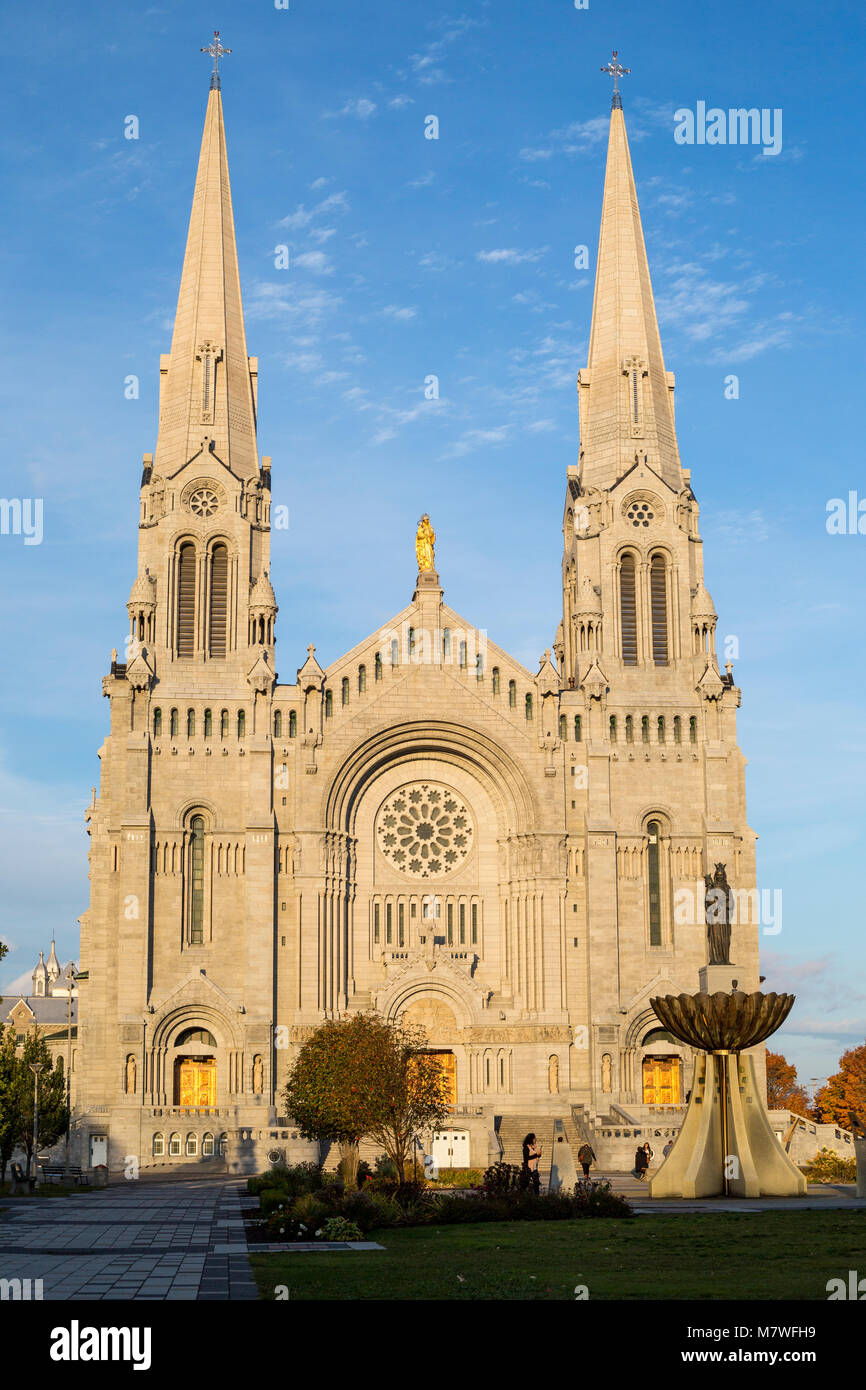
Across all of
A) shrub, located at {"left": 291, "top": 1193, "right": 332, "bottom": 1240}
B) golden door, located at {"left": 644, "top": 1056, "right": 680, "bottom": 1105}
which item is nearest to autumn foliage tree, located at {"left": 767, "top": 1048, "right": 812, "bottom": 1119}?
golden door, located at {"left": 644, "top": 1056, "right": 680, "bottom": 1105}

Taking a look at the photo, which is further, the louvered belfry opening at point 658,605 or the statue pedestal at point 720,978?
the louvered belfry opening at point 658,605

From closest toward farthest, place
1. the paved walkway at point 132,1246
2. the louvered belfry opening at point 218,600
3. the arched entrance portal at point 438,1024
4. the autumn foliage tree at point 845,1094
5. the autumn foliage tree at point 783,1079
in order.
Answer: the paved walkway at point 132,1246 → the arched entrance portal at point 438,1024 → the louvered belfry opening at point 218,600 → the autumn foliage tree at point 845,1094 → the autumn foliage tree at point 783,1079

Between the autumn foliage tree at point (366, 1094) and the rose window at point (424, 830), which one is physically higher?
the rose window at point (424, 830)

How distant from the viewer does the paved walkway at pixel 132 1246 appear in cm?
2005

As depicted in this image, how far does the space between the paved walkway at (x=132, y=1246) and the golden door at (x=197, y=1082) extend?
19.1m

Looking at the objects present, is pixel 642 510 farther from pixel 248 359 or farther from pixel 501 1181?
pixel 501 1181

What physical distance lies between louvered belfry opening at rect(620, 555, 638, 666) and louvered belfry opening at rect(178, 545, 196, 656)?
18658 mm

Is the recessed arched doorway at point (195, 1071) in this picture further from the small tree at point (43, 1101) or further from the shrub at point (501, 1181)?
the shrub at point (501, 1181)

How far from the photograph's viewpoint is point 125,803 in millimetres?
64312

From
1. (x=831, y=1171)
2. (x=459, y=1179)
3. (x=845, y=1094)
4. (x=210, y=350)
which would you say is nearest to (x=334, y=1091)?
(x=459, y=1179)

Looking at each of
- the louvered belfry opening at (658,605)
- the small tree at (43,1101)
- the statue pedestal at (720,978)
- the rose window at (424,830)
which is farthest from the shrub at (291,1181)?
the louvered belfry opening at (658,605)

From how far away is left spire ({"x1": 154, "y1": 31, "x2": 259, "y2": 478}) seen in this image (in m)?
70.0

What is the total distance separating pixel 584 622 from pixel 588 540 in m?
3.90
